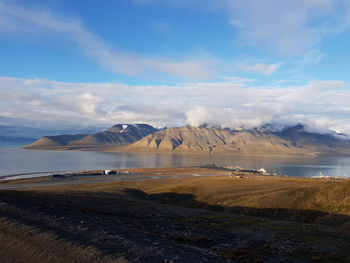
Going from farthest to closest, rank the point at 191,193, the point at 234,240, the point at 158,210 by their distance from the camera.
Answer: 1. the point at 191,193
2. the point at 158,210
3. the point at 234,240

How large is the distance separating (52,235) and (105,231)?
373 cm

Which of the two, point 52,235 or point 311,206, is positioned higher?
point 52,235

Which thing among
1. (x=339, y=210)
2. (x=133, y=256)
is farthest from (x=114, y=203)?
(x=339, y=210)

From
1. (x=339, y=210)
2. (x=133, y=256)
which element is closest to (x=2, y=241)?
(x=133, y=256)

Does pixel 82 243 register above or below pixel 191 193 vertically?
above

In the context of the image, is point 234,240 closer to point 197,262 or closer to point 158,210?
point 197,262

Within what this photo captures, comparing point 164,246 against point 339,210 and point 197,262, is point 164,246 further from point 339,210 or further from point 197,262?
point 339,210

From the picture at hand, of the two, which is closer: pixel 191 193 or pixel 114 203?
pixel 114 203

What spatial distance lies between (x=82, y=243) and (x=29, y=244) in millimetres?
3210

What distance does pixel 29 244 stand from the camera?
1686 centimetres

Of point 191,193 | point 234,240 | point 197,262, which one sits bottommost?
point 191,193

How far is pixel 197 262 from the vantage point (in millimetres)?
16047

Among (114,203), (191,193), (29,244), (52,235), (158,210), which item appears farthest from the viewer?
(191,193)

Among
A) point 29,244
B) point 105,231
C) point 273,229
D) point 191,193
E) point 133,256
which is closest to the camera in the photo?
point 133,256
